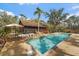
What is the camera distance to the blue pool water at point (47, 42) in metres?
2.21

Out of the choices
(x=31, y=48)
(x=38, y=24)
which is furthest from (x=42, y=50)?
(x=38, y=24)

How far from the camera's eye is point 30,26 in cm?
222

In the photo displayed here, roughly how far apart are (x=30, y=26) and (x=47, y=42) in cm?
27

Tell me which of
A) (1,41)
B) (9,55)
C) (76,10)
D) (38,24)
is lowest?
(9,55)

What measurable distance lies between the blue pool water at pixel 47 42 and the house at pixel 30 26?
10 centimetres

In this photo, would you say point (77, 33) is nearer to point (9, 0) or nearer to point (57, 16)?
point (57, 16)

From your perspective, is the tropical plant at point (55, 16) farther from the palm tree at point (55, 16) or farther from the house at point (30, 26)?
the house at point (30, 26)

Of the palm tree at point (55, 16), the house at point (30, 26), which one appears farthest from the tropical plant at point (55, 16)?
the house at point (30, 26)

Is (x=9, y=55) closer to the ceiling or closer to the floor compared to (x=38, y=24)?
closer to the floor

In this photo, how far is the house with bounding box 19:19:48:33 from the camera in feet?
7.27

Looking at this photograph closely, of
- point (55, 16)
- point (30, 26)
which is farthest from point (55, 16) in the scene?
point (30, 26)

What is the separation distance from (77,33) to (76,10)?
0.86ft

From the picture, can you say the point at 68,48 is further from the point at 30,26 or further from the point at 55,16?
the point at 30,26

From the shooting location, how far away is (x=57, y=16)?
88.4 inches
